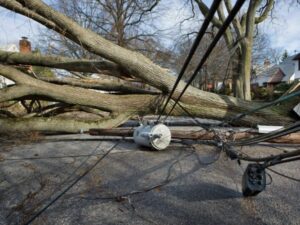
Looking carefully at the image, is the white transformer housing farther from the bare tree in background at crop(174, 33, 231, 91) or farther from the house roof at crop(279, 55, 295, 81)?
the house roof at crop(279, 55, 295, 81)

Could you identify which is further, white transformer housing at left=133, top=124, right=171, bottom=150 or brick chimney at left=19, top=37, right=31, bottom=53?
brick chimney at left=19, top=37, right=31, bottom=53

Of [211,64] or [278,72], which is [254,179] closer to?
[211,64]

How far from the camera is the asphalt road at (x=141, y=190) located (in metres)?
2.29

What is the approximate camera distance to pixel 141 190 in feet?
9.32

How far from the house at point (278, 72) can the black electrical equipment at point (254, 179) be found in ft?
104

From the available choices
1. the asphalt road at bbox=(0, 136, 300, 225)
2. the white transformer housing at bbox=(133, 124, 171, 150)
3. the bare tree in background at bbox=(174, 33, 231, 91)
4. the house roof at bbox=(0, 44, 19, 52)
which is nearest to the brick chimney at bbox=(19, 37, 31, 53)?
the house roof at bbox=(0, 44, 19, 52)

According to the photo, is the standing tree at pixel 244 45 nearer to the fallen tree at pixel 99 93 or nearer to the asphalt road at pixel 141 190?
the fallen tree at pixel 99 93

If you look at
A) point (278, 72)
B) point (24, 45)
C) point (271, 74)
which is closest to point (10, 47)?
point (24, 45)

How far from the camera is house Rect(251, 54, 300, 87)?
1255 inches

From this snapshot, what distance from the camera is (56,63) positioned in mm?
5777

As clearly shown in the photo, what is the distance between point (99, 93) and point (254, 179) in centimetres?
403

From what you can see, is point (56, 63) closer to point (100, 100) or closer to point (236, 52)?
point (100, 100)

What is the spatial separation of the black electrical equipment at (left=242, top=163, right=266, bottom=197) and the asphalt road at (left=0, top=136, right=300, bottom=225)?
283mm

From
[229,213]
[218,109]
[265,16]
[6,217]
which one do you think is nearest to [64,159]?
[6,217]
